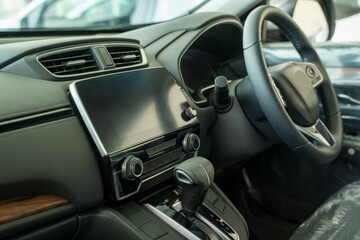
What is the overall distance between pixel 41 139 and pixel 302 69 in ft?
2.74

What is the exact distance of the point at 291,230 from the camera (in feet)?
5.42

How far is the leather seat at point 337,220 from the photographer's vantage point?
3.64 ft

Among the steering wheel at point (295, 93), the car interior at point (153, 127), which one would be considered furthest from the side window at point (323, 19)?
the steering wheel at point (295, 93)

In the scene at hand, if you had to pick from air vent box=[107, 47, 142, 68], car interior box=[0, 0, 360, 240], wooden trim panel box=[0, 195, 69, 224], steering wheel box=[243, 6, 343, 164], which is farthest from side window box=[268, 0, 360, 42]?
wooden trim panel box=[0, 195, 69, 224]

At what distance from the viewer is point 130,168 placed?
0.93 meters

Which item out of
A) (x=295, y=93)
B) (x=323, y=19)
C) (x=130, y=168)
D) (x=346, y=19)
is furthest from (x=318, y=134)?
(x=346, y=19)

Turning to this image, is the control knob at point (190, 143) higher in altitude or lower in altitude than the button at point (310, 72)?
lower

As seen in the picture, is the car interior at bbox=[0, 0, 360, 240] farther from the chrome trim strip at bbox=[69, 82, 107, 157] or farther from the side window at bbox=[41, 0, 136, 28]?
the side window at bbox=[41, 0, 136, 28]

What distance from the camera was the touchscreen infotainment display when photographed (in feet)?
3.01

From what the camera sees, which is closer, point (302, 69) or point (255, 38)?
point (255, 38)

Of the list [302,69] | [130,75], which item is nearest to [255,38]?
[302,69]

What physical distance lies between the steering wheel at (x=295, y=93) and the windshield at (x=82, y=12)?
0.69 metres

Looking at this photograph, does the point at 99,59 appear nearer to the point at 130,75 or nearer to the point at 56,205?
the point at 130,75

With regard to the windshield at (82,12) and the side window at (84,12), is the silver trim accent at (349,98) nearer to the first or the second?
the windshield at (82,12)
